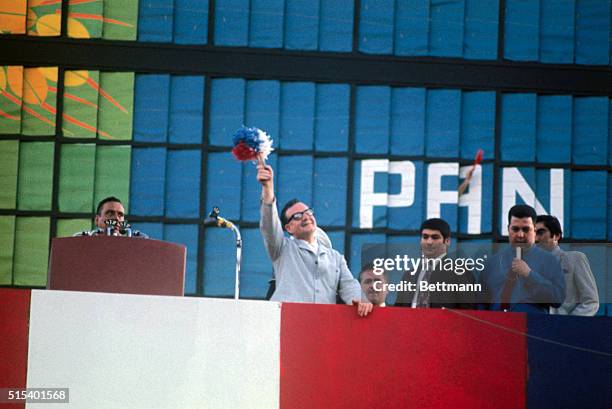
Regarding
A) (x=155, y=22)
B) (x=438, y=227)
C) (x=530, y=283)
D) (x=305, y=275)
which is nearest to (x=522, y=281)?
(x=530, y=283)

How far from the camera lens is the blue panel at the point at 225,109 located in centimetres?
824

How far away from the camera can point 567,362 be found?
14.8 ft

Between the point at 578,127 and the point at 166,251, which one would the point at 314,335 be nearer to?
the point at 166,251

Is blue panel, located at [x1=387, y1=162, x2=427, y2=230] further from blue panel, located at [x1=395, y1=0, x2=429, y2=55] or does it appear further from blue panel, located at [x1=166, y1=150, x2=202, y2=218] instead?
blue panel, located at [x1=166, y1=150, x2=202, y2=218]

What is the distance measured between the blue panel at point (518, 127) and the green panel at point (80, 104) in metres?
2.72

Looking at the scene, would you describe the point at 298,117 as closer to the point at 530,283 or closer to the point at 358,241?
the point at 358,241

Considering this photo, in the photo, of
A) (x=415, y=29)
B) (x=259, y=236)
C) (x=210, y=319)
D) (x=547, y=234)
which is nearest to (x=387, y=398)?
(x=210, y=319)

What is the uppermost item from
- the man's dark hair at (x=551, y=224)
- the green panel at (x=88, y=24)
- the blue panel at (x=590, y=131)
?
the green panel at (x=88, y=24)

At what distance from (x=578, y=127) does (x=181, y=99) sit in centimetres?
267

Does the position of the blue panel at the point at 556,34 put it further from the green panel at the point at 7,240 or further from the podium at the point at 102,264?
the podium at the point at 102,264

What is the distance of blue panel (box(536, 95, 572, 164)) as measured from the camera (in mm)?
8359

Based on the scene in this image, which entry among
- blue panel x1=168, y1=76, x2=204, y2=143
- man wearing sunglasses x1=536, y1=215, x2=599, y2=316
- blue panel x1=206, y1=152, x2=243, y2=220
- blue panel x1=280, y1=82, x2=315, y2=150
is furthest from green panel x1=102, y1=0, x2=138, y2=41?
man wearing sunglasses x1=536, y1=215, x2=599, y2=316

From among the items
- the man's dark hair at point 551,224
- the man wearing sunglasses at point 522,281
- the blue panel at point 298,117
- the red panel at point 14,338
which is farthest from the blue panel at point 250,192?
the red panel at point 14,338

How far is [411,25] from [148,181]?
2036 millimetres
